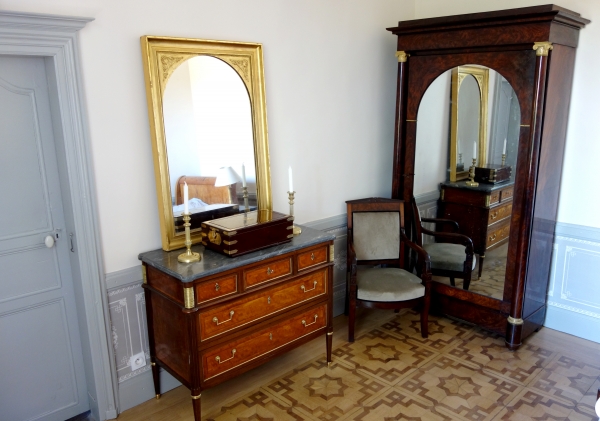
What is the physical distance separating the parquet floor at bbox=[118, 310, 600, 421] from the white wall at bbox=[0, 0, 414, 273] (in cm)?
79

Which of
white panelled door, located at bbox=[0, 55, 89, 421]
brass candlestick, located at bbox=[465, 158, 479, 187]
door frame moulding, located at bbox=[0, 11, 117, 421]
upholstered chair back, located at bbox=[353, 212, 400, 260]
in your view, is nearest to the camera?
door frame moulding, located at bbox=[0, 11, 117, 421]

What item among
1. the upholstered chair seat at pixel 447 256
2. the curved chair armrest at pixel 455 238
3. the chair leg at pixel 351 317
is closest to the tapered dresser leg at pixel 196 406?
the chair leg at pixel 351 317

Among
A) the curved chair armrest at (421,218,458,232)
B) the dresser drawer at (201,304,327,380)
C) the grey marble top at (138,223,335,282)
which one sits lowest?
the dresser drawer at (201,304,327,380)

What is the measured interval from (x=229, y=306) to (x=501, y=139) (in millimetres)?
1690

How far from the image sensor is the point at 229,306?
1.99 meters

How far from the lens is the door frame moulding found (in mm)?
1677

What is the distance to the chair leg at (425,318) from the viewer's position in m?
Answer: 2.68

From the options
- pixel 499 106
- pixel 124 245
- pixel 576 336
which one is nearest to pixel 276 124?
pixel 124 245

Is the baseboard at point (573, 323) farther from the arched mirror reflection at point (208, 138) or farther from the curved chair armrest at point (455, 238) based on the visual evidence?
the arched mirror reflection at point (208, 138)

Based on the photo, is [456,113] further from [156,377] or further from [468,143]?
[156,377]

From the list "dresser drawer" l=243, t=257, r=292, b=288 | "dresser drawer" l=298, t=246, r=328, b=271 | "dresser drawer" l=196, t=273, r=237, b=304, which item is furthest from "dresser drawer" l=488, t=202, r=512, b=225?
"dresser drawer" l=196, t=273, r=237, b=304

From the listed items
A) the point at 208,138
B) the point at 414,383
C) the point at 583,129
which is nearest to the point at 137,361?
the point at 208,138

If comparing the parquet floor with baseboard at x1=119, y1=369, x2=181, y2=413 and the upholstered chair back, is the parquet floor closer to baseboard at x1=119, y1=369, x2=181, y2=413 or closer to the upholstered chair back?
baseboard at x1=119, y1=369, x2=181, y2=413

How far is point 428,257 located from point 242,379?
1214 millimetres
